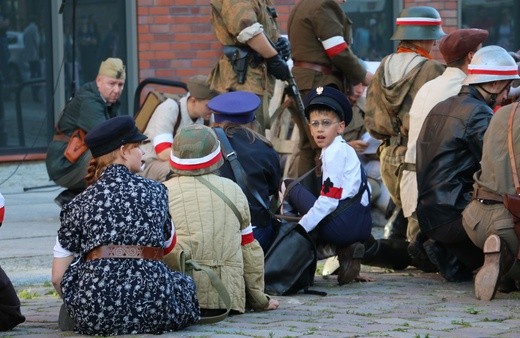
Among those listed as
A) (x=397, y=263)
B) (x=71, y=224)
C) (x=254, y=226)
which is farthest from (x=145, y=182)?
(x=397, y=263)

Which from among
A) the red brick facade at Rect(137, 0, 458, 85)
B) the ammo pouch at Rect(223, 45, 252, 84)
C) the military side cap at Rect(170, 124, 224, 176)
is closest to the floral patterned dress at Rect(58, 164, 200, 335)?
the military side cap at Rect(170, 124, 224, 176)

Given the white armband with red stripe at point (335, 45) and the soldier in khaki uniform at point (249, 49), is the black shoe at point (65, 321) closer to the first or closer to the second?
the soldier in khaki uniform at point (249, 49)

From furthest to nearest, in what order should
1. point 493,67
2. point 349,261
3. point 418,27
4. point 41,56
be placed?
point 41,56, point 418,27, point 349,261, point 493,67

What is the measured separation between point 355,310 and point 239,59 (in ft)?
12.1

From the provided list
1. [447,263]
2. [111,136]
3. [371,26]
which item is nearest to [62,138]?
[447,263]

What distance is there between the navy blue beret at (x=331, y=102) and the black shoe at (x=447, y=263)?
0.99 m

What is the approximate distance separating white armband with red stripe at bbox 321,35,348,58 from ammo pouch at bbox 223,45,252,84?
0.62 metres

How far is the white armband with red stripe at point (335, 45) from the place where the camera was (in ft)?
37.2

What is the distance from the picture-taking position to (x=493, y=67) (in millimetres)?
8961

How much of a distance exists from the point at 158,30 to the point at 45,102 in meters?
1.36

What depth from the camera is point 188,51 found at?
1494 centimetres

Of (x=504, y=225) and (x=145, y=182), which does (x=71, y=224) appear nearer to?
(x=145, y=182)

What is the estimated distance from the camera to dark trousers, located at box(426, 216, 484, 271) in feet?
29.7

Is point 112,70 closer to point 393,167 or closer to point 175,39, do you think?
point 393,167
